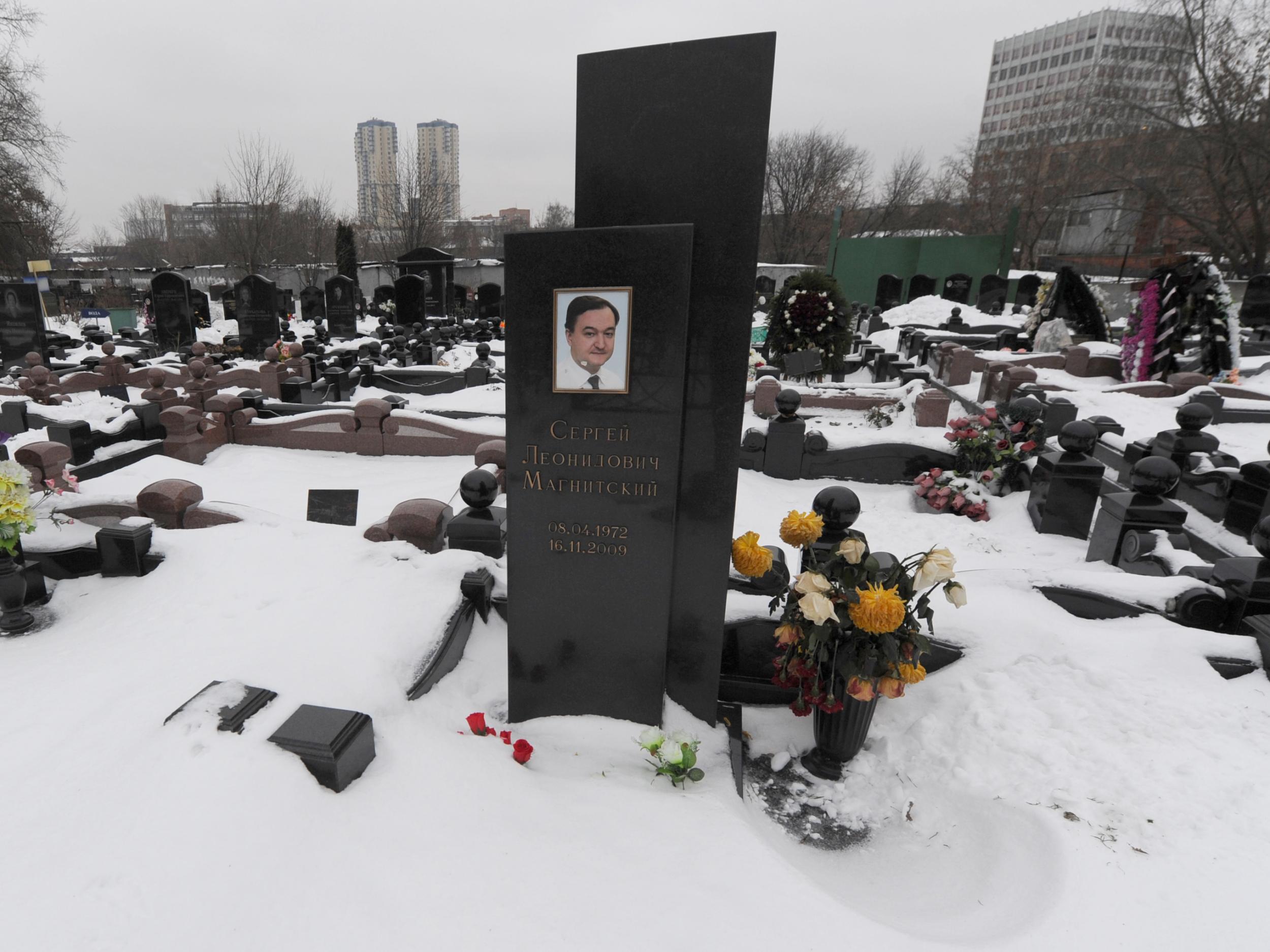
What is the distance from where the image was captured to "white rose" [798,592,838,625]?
2.79 meters

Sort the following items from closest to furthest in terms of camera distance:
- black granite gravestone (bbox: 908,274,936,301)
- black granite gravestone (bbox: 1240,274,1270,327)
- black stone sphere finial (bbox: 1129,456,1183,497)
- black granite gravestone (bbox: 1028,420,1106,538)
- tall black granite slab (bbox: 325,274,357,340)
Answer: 1. black stone sphere finial (bbox: 1129,456,1183,497)
2. black granite gravestone (bbox: 1028,420,1106,538)
3. black granite gravestone (bbox: 1240,274,1270,327)
4. tall black granite slab (bbox: 325,274,357,340)
5. black granite gravestone (bbox: 908,274,936,301)

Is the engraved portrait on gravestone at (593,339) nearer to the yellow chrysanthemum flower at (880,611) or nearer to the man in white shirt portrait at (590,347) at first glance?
the man in white shirt portrait at (590,347)

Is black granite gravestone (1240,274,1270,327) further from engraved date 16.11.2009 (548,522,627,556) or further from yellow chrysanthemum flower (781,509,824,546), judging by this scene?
engraved date 16.11.2009 (548,522,627,556)

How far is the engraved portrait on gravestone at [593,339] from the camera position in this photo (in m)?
2.79

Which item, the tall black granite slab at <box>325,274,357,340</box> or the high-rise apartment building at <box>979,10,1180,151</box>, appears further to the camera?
the high-rise apartment building at <box>979,10,1180,151</box>

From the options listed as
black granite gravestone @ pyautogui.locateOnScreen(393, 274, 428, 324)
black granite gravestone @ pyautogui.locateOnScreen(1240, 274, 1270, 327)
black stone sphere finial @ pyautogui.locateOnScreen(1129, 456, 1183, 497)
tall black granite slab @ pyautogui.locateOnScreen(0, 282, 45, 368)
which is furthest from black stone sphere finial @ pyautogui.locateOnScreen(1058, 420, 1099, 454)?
black granite gravestone @ pyautogui.locateOnScreen(393, 274, 428, 324)

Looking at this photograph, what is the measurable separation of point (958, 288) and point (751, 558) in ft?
95.7

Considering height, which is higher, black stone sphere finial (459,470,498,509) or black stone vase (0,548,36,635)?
black stone sphere finial (459,470,498,509)

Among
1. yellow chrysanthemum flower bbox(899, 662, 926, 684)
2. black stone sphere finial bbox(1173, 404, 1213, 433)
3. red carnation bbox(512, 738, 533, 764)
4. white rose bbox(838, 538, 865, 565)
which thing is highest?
black stone sphere finial bbox(1173, 404, 1213, 433)

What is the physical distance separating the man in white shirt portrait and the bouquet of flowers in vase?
1109 mm

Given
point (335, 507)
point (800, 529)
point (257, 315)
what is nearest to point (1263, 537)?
point (800, 529)

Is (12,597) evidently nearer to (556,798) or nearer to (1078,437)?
(556,798)

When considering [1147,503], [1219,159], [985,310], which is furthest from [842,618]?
[1219,159]

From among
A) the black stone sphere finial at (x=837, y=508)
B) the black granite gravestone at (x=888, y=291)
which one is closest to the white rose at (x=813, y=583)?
the black stone sphere finial at (x=837, y=508)
